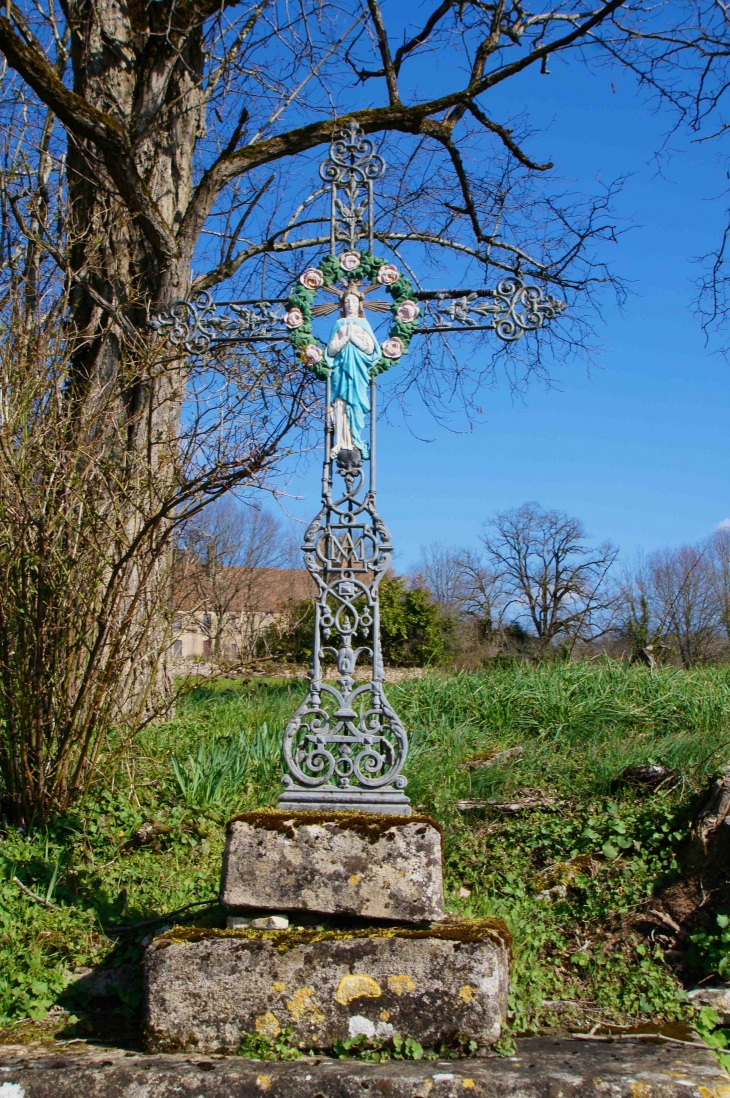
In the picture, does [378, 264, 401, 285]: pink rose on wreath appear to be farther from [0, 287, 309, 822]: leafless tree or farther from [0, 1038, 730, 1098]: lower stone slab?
[0, 1038, 730, 1098]: lower stone slab

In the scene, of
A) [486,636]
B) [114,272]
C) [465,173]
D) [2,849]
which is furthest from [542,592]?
[2,849]

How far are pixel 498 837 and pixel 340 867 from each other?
212 centimetres

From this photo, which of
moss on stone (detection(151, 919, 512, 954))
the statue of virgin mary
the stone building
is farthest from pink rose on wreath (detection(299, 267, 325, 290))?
moss on stone (detection(151, 919, 512, 954))

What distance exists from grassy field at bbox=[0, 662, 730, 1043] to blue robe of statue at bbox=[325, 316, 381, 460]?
230 centimetres

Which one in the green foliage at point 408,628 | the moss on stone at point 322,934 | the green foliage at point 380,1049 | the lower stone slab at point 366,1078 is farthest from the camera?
the green foliage at point 408,628

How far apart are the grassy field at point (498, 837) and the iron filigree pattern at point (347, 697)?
0.81 meters

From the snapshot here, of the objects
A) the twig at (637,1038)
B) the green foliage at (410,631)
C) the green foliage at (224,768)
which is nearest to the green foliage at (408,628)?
the green foliage at (410,631)

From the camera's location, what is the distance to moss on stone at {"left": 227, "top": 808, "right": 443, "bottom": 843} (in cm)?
345

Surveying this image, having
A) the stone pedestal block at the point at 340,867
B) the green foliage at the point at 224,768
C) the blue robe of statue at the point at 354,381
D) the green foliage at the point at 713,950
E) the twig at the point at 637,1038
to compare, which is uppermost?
the blue robe of statue at the point at 354,381

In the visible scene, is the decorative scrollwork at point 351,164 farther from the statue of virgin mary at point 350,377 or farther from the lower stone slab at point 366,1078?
the lower stone slab at point 366,1078

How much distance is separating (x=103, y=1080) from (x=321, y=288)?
3.44 meters

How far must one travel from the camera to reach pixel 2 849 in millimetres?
5027

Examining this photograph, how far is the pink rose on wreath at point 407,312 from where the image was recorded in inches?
167

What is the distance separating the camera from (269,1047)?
124 inches
